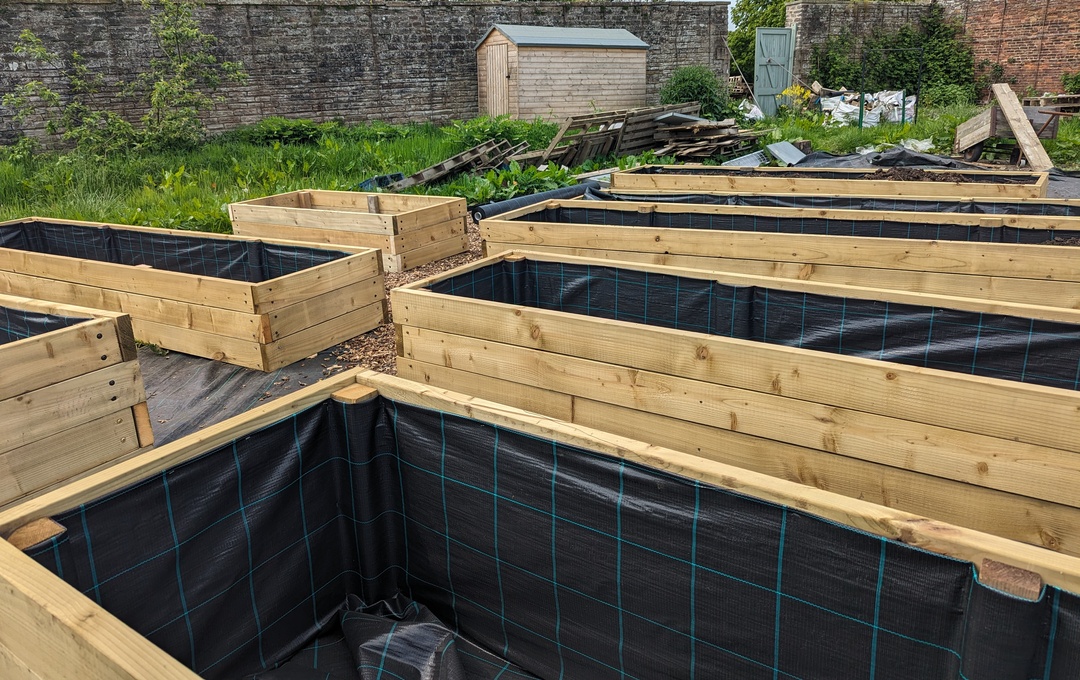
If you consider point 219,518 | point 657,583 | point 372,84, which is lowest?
point 657,583

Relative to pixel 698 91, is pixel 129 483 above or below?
below

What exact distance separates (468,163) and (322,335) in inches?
331

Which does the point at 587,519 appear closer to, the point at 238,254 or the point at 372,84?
the point at 238,254

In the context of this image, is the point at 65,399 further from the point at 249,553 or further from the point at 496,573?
the point at 496,573

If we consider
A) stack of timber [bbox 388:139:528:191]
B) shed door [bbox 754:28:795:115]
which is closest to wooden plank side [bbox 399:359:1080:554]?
stack of timber [bbox 388:139:528:191]

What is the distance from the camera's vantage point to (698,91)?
71.1 ft

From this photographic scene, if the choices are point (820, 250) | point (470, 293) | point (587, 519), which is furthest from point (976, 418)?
point (470, 293)

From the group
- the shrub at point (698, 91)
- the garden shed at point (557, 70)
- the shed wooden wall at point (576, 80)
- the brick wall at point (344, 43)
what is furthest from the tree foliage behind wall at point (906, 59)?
the garden shed at point (557, 70)

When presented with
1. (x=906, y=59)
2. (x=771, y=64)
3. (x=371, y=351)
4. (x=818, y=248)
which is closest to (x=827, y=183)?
(x=818, y=248)

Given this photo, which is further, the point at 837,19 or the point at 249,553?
the point at 837,19

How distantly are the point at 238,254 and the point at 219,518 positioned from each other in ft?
17.7

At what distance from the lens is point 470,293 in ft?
16.0

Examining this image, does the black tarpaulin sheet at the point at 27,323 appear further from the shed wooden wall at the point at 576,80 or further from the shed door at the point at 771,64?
the shed door at the point at 771,64

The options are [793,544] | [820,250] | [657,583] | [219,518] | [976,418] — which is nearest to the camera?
[793,544]
